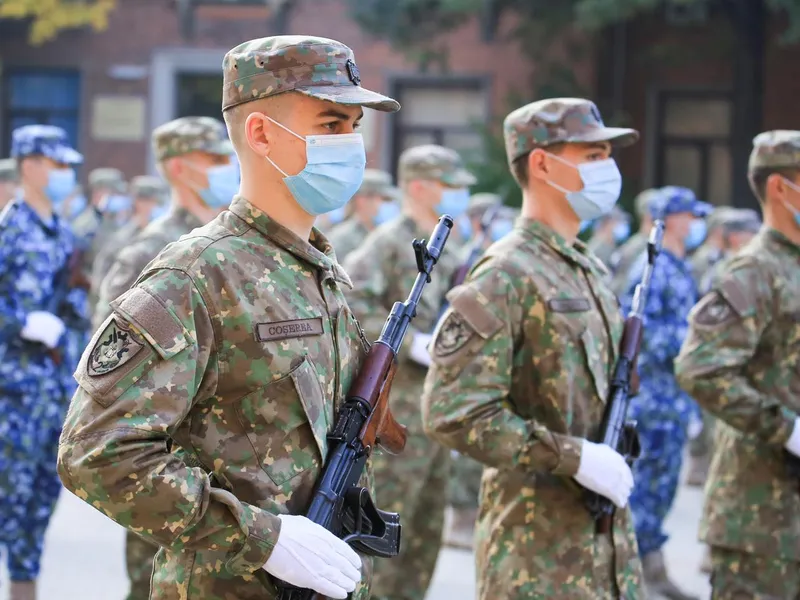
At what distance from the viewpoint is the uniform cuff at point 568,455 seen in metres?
3.95

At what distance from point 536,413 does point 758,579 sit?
1387 mm

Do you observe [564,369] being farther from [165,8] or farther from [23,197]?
[165,8]

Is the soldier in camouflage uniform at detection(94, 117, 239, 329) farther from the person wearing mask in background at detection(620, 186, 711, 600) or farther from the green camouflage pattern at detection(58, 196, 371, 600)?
the green camouflage pattern at detection(58, 196, 371, 600)

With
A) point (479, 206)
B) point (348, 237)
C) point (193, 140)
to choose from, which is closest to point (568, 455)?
point (193, 140)

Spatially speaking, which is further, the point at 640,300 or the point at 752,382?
the point at 752,382

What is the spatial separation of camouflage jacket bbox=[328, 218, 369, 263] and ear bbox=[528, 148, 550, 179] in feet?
16.2

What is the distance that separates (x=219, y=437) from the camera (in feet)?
9.37

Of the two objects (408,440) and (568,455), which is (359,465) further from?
(408,440)

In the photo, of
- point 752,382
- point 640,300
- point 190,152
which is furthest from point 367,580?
point 190,152

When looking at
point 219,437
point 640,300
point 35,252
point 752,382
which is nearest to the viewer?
point 219,437

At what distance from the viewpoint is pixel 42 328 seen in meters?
6.47

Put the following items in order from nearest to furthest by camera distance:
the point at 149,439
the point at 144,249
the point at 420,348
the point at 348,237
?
1. the point at 149,439
2. the point at 144,249
3. the point at 420,348
4. the point at 348,237

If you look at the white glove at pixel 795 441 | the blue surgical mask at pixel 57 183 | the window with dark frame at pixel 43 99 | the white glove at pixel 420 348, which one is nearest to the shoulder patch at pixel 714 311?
the white glove at pixel 795 441

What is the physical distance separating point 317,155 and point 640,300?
177cm
